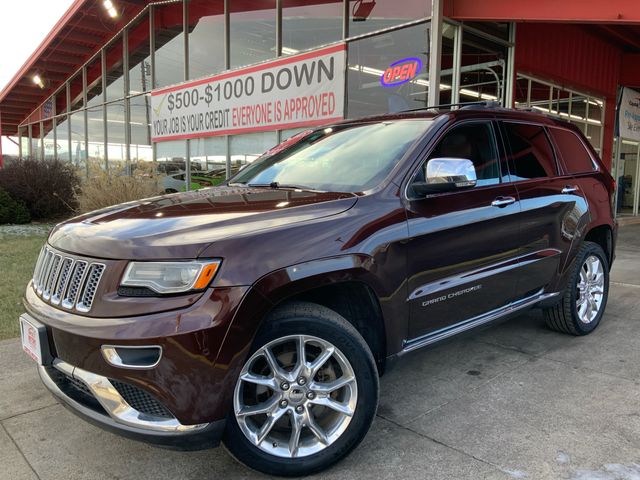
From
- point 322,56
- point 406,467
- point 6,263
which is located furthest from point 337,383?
point 322,56

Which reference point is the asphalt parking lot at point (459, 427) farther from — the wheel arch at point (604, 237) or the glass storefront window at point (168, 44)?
the glass storefront window at point (168, 44)

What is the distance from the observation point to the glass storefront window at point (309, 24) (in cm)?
977

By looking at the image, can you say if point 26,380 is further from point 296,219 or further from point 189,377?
point 296,219

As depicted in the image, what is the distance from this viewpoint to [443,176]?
2.83m

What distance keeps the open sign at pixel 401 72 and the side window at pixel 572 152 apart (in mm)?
4346

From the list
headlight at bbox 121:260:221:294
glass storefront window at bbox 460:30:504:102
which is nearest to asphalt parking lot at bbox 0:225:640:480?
headlight at bbox 121:260:221:294

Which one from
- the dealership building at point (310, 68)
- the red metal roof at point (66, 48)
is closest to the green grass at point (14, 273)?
the dealership building at point (310, 68)

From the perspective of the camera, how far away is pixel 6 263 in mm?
7367

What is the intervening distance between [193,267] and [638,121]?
16.9 metres

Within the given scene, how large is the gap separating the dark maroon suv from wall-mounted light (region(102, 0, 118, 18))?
45.4 ft

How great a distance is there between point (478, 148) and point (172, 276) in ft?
7.50

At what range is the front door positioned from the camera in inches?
113

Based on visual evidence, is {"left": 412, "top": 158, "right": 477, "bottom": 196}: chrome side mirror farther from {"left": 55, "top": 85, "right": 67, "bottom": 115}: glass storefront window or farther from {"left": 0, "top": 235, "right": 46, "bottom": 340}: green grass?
{"left": 55, "top": 85, "right": 67, "bottom": 115}: glass storefront window

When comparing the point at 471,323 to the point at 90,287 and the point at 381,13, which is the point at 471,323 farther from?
the point at 381,13
